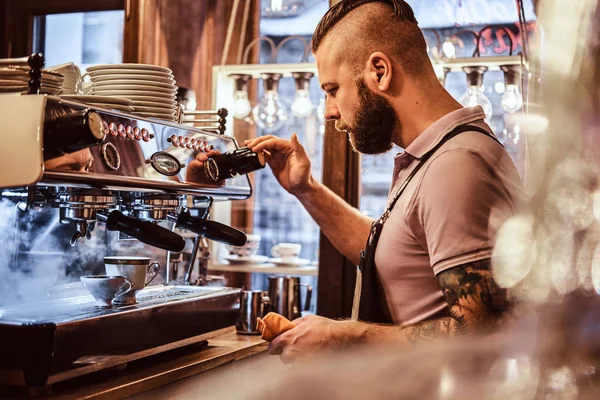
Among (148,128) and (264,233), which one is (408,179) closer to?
(148,128)

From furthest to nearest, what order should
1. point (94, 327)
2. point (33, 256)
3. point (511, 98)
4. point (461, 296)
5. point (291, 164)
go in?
point (511, 98) < point (291, 164) < point (33, 256) < point (94, 327) < point (461, 296)

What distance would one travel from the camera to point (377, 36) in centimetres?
174

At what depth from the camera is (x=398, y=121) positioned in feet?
5.68

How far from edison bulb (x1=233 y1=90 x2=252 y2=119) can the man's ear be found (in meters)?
1.21

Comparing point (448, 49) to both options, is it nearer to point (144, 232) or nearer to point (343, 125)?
point (343, 125)

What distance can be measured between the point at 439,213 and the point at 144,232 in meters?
0.72

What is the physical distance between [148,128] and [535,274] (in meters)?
1.51

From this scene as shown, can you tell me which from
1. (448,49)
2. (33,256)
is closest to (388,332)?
(33,256)

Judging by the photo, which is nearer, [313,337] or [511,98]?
[313,337]

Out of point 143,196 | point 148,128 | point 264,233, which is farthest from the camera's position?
point 264,233

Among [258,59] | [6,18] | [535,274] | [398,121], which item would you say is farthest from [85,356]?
[258,59]

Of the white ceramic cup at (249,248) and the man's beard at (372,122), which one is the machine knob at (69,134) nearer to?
the man's beard at (372,122)

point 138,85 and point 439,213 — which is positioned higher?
point 138,85

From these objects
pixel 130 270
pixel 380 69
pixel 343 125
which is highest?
pixel 380 69
